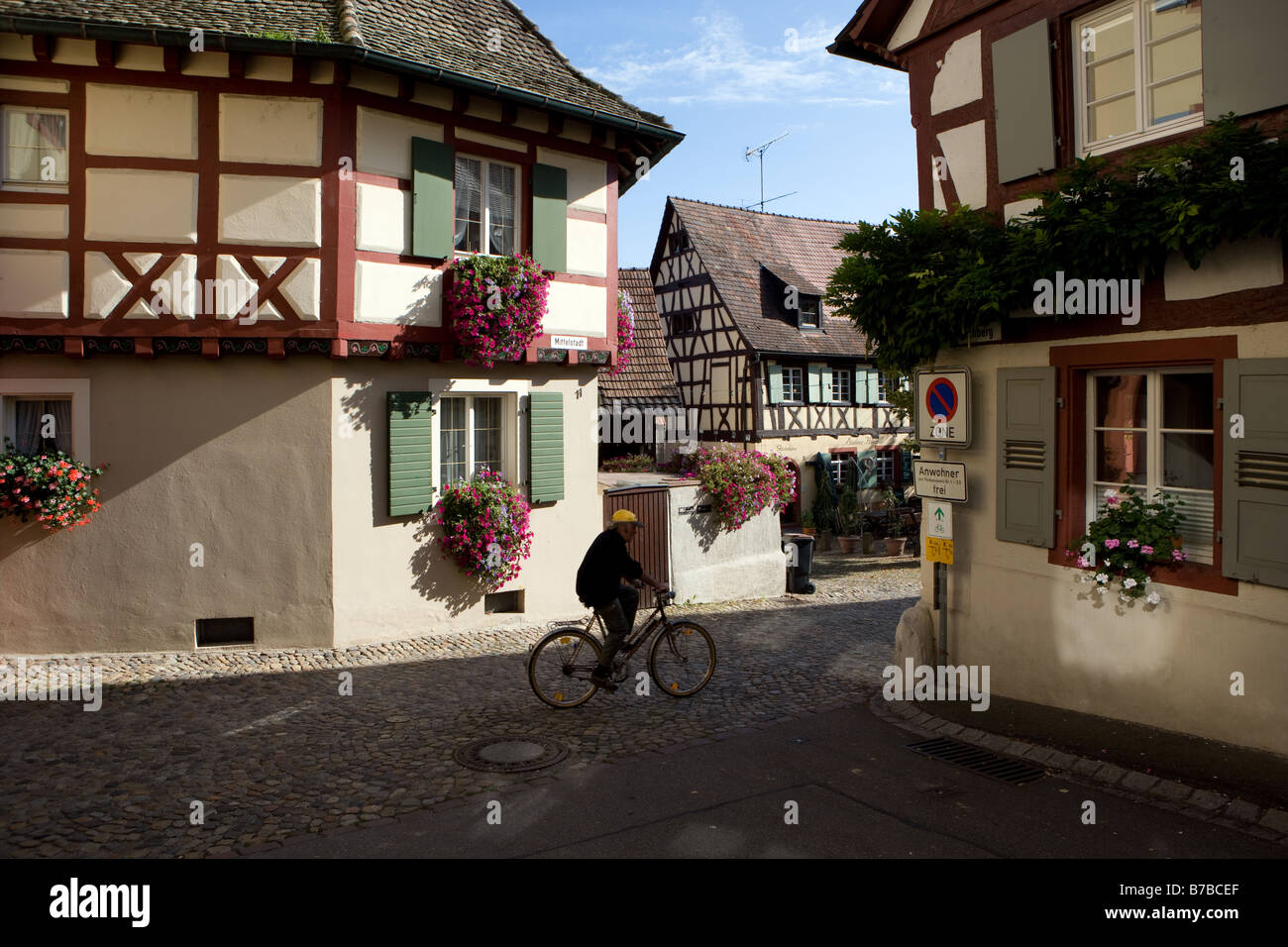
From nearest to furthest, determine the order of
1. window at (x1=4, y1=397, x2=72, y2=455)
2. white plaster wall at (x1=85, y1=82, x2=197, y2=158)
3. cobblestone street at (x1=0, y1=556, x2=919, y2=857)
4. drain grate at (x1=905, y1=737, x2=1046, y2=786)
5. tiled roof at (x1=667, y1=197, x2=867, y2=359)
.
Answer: cobblestone street at (x1=0, y1=556, x2=919, y2=857) → drain grate at (x1=905, y1=737, x2=1046, y2=786) → white plaster wall at (x1=85, y1=82, x2=197, y2=158) → window at (x1=4, y1=397, x2=72, y2=455) → tiled roof at (x1=667, y1=197, x2=867, y2=359)

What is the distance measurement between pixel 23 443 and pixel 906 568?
52.0 ft

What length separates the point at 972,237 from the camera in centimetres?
787

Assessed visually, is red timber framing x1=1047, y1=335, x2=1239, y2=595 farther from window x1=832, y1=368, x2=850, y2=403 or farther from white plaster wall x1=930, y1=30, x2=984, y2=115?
window x1=832, y1=368, x2=850, y2=403

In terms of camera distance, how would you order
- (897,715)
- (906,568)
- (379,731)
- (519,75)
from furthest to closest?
(906,568)
(519,75)
(897,715)
(379,731)

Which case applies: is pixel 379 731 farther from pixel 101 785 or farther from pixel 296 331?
pixel 296 331

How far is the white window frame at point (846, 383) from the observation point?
26.5m

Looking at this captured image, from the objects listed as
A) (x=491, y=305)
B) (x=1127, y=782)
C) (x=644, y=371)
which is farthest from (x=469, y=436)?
(x=644, y=371)

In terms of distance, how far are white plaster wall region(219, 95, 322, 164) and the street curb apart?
793 centimetres

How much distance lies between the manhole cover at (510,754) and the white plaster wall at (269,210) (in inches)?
225

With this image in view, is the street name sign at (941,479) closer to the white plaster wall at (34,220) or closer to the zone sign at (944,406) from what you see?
the zone sign at (944,406)

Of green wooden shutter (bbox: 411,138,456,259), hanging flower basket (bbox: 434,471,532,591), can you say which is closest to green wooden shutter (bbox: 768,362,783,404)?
hanging flower basket (bbox: 434,471,532,591)

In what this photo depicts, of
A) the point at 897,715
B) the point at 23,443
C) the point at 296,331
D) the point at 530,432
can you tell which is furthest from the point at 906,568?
the point at 23,443

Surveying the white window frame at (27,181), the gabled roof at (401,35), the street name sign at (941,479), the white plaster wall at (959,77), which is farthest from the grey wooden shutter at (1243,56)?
the white window frame at (27,181)

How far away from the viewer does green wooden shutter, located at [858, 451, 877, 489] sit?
26.7m
